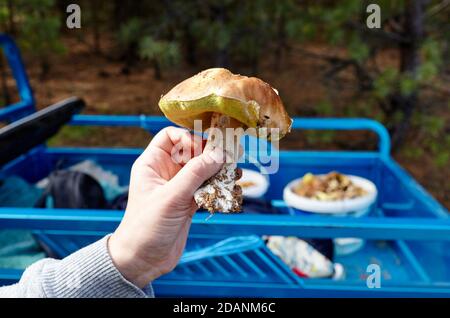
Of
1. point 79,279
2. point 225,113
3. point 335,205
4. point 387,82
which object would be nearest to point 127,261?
point 79,279

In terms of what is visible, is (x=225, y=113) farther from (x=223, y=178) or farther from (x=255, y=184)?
(x=255, y=184)

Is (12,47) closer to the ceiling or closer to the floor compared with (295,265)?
closer to the ceiling

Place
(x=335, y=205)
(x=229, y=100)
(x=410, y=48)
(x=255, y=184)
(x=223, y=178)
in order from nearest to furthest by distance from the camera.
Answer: (x=229, y=100) < (x=223, y=178) < (x=335, y=205) < (x=255, y=184) < (x=410, y=48)

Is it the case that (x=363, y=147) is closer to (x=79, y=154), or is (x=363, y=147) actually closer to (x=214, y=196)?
(x=79, y=154)

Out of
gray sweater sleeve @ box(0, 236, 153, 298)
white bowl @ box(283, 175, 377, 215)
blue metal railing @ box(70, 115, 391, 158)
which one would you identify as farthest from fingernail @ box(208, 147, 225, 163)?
blue metal railing @ box(70, 115, 391, 158)

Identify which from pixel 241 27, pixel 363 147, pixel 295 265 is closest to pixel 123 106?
pixel 241 27
